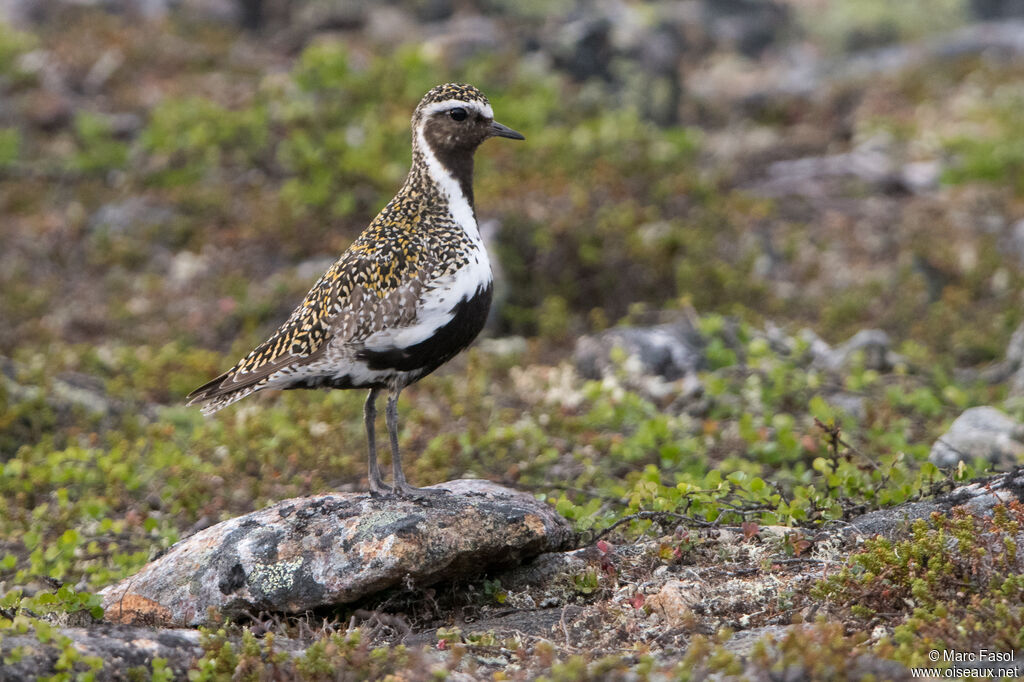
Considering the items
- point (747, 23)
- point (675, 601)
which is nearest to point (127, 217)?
point (675, 601)

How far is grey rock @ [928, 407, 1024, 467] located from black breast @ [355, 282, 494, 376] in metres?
3.57

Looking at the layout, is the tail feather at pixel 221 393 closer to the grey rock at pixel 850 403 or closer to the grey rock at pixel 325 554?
the grey rock at pixel 325 554

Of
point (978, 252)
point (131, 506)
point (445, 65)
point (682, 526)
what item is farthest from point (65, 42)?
point (682, 526)

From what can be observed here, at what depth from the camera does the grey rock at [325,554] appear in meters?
5.97

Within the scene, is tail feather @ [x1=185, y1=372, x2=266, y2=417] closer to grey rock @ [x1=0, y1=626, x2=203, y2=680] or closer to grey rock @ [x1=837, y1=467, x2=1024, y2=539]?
grey rock @ [x1=0, y1=626, x2=203, y2=680]

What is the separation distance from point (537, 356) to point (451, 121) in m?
4.61

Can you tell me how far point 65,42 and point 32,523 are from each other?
12.2 meters

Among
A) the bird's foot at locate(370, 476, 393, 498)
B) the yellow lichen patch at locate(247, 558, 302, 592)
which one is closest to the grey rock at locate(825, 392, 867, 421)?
the bird's foot at locate(370, 476, 393, 498)

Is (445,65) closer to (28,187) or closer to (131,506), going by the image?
(28,187)

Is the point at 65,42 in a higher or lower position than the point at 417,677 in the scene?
higher

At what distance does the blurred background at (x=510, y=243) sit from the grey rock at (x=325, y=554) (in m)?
0.92

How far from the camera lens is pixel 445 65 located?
17.3 metres

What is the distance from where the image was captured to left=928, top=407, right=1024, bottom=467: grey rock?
8.12m

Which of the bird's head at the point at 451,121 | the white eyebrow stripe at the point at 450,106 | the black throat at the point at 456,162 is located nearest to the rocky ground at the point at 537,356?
the black throat at the point at 456,162
